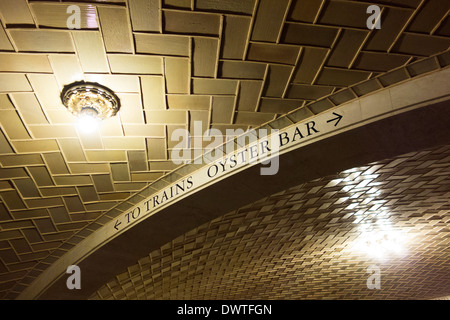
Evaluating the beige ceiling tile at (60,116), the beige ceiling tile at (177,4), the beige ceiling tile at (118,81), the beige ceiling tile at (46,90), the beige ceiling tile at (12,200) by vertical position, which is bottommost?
the beige ceiling tile at (12,200)

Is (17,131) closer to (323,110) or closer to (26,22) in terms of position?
(26,22)

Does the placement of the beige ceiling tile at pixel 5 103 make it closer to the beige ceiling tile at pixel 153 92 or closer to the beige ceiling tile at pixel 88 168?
the beige ceiling tile at pixel 88 168

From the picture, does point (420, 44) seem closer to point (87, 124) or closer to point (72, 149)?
point (87, 124)

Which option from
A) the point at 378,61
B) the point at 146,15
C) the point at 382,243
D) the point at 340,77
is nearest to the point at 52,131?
the point at 146,15

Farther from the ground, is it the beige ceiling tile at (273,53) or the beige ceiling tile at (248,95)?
the beige ceiling tile at (273,53)

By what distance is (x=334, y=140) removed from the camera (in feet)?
9.16

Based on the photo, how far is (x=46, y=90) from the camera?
2580 mm

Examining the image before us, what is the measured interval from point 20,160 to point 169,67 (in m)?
1.64

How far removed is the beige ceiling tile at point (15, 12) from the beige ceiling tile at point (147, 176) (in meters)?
1.66

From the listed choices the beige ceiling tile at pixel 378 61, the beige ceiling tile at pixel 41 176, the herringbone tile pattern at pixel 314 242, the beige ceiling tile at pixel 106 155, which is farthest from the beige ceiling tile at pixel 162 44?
the herringbone tile pattern at pixel 314 242

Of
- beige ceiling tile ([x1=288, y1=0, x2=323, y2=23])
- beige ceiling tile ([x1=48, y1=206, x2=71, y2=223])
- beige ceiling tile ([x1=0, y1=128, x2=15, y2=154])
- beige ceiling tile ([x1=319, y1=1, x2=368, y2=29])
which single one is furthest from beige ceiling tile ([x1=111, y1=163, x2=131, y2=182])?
beige ceiling tile ([x1=319, y1=1, x2=368, y2=29])

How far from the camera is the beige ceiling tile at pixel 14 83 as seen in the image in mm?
2451

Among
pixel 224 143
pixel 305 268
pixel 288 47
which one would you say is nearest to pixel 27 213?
pixel 224 143

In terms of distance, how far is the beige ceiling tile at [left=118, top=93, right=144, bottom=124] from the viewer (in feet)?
8.89
